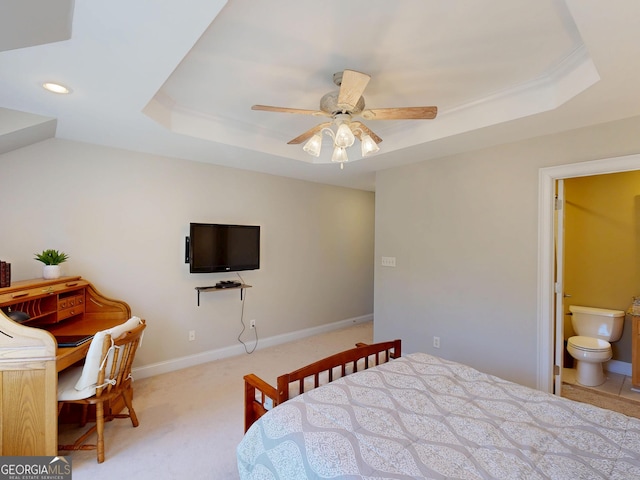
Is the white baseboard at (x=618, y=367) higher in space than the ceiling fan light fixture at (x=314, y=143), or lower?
lower

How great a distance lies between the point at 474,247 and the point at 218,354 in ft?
10.4

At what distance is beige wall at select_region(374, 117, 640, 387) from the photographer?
2695 mm

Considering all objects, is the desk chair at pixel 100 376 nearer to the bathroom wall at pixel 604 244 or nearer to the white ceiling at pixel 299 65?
the white ceiling at pixel 299 65

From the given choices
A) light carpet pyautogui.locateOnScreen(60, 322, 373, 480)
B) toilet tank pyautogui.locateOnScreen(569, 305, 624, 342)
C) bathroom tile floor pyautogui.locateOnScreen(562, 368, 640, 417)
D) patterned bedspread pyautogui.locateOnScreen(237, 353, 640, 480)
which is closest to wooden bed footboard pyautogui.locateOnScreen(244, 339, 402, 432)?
patterned bedspread pyautogui.locateOnScreen(237, 353, 640, 480)

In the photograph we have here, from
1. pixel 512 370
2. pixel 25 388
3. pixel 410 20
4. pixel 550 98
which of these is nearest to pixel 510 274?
pixel 512 370

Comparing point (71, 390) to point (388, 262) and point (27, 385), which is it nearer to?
point (27, 385)

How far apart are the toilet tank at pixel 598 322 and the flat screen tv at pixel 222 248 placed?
3824mm

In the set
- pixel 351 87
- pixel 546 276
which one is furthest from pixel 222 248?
pixel 546 276

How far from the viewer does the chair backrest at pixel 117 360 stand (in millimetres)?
1983

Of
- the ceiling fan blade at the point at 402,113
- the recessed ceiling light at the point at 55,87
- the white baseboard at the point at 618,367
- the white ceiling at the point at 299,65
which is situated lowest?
the white baseboard at the point at 618,367

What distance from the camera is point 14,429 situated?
184cm

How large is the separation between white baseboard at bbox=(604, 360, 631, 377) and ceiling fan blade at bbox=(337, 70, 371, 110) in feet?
13.5

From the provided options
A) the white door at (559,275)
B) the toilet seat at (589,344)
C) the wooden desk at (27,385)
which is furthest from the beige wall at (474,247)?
the wooden desk at (27,385)

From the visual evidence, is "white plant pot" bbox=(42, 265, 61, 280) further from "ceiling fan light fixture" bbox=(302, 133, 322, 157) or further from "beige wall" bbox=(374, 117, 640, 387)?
"beige wall" bbox=(374, 117, 640, 387)
